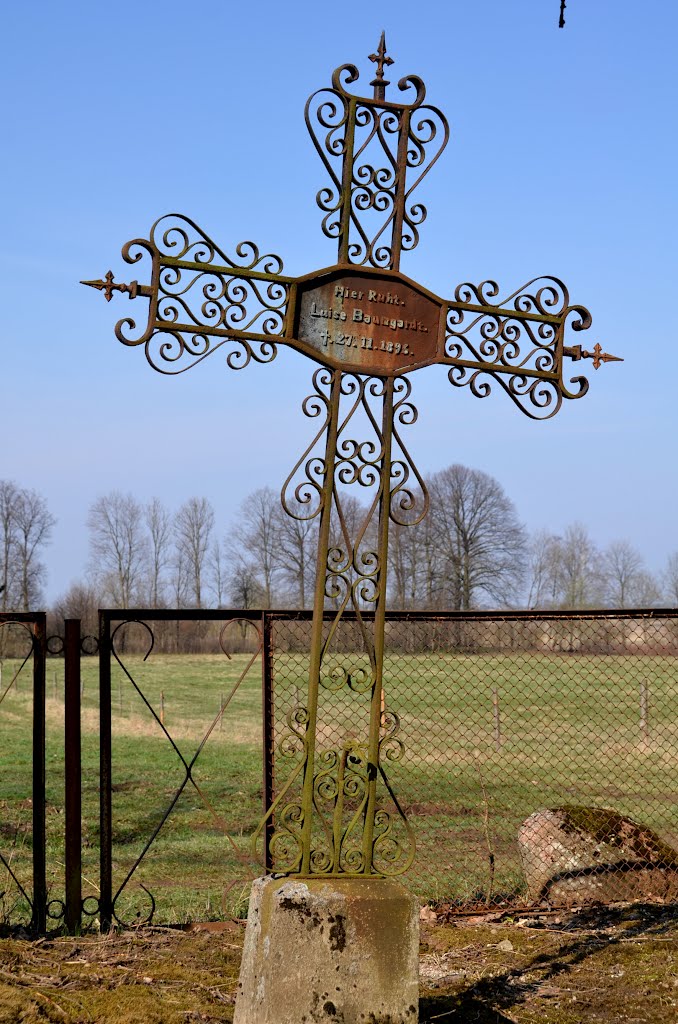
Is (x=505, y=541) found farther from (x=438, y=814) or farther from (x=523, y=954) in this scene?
(x=523, y=954)

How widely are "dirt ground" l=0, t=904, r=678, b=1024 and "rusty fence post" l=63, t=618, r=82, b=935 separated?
0.20m

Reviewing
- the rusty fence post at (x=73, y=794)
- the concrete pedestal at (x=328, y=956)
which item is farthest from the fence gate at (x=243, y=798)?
the concrete pedestal at (x=328, y=956)

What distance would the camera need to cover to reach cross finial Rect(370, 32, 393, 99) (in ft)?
16.4

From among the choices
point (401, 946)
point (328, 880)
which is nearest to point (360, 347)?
point (328, 880)

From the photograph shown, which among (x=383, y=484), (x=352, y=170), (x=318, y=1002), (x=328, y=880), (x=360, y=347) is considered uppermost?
(x=352, y=170)

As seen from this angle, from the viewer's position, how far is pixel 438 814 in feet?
38.1

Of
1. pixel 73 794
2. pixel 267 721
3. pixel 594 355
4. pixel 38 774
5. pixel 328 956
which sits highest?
pixel 594 355

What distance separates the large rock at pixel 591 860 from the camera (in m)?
7.16

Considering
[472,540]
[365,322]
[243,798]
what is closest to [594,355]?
[365,322]

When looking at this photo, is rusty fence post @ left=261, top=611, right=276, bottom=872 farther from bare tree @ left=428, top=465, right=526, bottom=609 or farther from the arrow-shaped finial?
bare tree @ left=428, top=465, right=526, bottom=609

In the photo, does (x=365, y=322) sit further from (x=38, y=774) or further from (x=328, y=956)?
(x=38, y=774)

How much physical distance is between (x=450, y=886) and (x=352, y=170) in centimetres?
569

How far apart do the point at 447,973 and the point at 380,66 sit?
4.94 meters

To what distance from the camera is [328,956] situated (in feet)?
14.7
